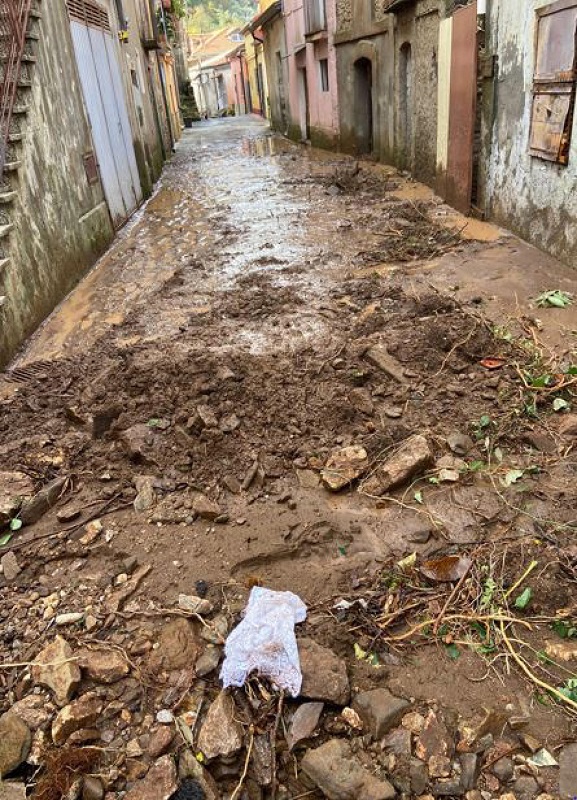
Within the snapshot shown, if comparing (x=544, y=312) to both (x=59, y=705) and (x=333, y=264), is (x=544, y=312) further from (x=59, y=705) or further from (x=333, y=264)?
(x=59, y=705)

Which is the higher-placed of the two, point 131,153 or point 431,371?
point 131,153

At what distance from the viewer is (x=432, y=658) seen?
2.43 meters

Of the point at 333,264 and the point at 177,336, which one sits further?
the point at 333,264

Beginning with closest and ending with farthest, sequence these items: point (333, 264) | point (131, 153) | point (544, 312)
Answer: point (544, 312) → point (333, 264) → point (131, 153)

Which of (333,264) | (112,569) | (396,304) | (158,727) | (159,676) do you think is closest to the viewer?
(158,727)

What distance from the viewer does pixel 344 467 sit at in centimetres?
359

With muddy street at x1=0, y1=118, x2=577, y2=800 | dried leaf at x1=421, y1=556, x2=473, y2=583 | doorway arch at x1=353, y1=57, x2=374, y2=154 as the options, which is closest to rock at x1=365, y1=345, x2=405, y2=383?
muddy street at x1=0, y1=118, x2=577, y2=800

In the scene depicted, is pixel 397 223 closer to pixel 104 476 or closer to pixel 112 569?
pixel 104 476

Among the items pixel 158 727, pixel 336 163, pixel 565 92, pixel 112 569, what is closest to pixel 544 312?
pixel 565 92

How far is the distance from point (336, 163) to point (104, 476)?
14095 mm

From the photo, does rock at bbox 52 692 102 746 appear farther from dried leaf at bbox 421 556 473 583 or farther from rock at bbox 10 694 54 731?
dried leaf at bbox 421 556 473 583

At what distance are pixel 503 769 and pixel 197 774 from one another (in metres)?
1.04

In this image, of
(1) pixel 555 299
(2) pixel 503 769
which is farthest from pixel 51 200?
(2) pixel 503 769

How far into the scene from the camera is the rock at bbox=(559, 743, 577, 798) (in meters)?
1.95
